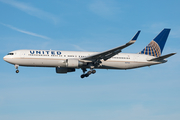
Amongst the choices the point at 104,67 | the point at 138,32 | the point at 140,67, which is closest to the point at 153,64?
the point at 140,67

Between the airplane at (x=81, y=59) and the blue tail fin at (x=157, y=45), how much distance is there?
4.83 ft

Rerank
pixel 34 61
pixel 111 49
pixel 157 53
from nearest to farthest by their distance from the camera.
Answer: pixel 111 49 < pixel 34 61 < pixel 157 53

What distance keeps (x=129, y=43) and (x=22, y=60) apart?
59.0 ft

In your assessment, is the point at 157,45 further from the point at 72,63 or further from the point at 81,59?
the point at 72,63

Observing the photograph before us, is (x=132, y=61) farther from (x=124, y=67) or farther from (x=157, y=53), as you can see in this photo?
(x=157, y=53)

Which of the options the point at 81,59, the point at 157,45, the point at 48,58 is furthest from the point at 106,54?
the point at 157,45

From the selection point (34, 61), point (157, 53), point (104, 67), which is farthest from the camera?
point (157, 53)

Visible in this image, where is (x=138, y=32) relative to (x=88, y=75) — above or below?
above

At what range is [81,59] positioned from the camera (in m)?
47.3

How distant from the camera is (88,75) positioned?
51000 millimetres

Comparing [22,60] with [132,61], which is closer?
[22,60]

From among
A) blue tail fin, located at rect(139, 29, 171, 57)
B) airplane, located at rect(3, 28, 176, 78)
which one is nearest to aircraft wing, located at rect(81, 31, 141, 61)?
airplane, located at rect(3, 28, 176, 78)

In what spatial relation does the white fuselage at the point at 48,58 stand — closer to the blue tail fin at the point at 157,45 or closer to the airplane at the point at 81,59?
the airplane at the point at 81,59

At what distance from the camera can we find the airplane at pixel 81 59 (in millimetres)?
46844
